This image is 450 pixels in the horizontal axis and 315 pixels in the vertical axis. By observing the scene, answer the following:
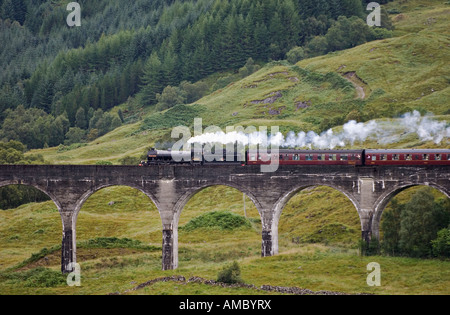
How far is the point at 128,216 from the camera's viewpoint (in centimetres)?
10200

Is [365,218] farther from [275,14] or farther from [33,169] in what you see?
[275,14]

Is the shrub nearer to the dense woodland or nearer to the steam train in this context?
the steam train

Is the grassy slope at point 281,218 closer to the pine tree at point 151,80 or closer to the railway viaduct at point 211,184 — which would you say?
the railway viaduct at point 211,184

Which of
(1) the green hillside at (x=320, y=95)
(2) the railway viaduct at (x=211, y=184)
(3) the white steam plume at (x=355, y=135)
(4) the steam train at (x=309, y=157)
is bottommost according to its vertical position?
(2) the railway viaduct at (x=211, y=184)

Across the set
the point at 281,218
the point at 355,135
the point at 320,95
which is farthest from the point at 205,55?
the point at 281,218

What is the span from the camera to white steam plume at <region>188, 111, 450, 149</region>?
86625 millimetres

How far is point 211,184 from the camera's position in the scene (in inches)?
2731

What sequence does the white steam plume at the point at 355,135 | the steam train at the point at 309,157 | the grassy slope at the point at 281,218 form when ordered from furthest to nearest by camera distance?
the white steam plume at the point at 355,135
the steam train at the point at 309,157
the grassy slope at the point at 281,218

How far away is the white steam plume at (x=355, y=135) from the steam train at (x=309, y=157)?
12.3m

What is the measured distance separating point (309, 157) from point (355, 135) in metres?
33.6

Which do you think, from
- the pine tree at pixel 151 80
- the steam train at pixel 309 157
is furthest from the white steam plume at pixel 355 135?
the pine tree at pixel 151 80

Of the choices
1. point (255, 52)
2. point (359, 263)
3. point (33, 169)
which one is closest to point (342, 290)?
point (359, 263)

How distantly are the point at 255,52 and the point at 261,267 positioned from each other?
125055 millimetres

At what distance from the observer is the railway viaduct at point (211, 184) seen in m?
65.9
